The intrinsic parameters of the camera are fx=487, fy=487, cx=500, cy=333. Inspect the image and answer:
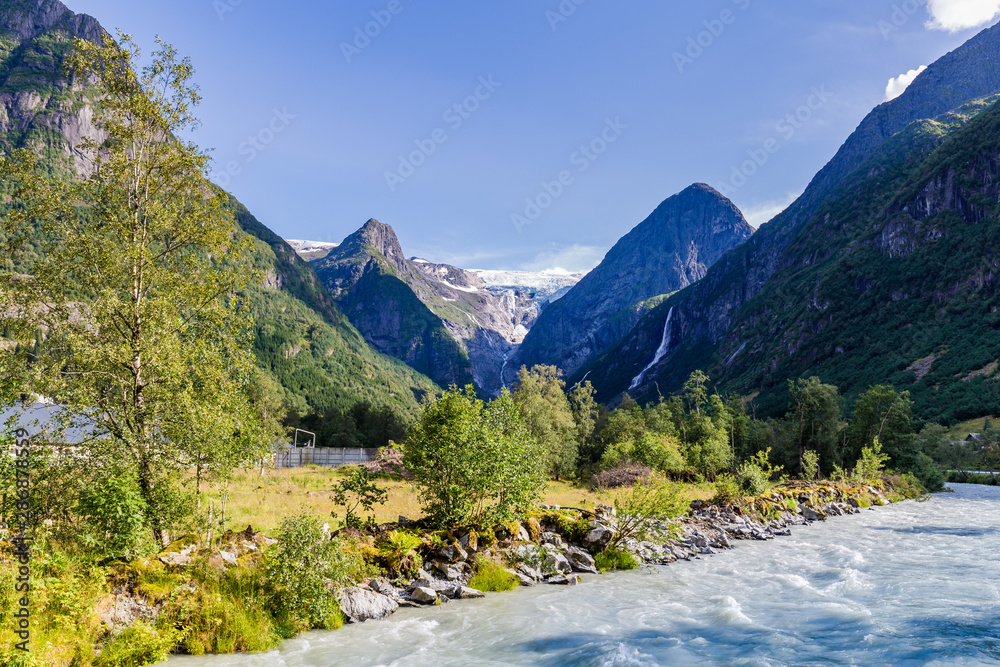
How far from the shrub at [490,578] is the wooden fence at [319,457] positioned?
5203 cm

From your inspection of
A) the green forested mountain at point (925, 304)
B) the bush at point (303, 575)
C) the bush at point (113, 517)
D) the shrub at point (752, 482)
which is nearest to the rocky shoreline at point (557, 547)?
the bush at point (303, 575)

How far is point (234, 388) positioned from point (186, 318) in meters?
3.04

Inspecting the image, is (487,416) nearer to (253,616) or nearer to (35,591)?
(253,616)

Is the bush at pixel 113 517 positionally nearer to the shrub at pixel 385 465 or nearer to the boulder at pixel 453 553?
the boulder at pixel 453 553

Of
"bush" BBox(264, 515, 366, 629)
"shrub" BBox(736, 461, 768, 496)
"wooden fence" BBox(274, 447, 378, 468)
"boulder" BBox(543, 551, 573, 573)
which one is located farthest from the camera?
"wooden fence" BBox(274, 447, 378, 468)

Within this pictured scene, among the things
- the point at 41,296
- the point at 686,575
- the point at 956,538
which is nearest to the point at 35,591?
the point at 41,296

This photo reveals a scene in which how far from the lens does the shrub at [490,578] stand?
16656mm

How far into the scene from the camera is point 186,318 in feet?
53.9

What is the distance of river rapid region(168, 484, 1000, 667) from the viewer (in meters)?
11.2

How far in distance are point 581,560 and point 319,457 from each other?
61.9m

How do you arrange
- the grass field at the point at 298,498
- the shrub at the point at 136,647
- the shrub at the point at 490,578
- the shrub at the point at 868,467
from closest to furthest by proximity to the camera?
the shrub at the point at 136,647 → the shrub at the point at 490,578 → the grass field at the point at 298,498 → the shrub at the point at 868,467

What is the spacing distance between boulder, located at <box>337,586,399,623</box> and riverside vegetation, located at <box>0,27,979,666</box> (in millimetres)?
52

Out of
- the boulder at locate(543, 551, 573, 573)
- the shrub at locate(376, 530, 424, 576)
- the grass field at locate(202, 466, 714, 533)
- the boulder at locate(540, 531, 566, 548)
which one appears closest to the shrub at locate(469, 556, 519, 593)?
the boulder at locate(543, 551, 573, 573)

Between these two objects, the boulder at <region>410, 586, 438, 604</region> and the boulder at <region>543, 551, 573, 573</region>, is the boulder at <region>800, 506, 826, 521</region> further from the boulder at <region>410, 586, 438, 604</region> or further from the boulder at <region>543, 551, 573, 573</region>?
the boulder at <region>410, 586, 438, 604</region>
